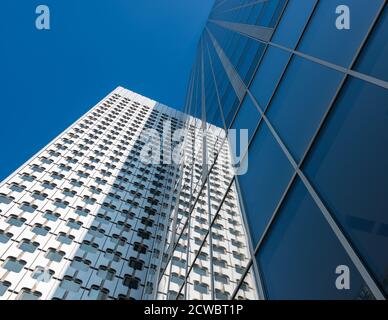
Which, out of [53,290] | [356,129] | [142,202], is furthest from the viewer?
[142,202]

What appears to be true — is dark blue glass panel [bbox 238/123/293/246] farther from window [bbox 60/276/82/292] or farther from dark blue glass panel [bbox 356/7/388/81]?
window [bbox 60/276/82/292]

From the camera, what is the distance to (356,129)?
22.6ft

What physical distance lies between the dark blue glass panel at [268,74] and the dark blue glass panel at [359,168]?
5.07 metres

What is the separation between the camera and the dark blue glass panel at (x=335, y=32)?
8125 mm

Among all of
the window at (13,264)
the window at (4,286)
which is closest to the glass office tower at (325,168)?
the window at (4,286)

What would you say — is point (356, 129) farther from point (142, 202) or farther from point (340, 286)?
point (142, 202)

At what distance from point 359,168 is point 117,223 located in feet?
114

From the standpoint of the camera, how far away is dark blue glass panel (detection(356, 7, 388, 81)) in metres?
6.68

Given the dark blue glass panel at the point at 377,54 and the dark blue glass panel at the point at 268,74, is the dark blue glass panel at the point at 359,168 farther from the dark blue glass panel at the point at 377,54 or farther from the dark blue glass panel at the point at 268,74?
the dark blue glass panel at the point at 268,74

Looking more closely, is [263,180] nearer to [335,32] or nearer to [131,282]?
[335,32]

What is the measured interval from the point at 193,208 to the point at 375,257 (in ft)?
42.6

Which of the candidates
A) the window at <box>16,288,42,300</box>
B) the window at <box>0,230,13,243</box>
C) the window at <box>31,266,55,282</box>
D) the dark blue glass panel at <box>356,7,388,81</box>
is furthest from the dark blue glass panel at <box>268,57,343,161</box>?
the window at <box>0,230,13,243</box>

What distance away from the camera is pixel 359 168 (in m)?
6.34
